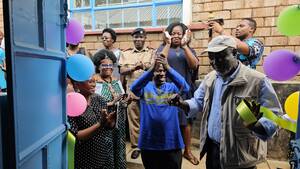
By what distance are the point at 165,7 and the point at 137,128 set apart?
109 inches

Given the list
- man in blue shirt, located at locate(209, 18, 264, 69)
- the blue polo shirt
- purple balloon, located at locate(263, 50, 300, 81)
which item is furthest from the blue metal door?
man in blue shirt, located at locate(209, 18, 264, 69)

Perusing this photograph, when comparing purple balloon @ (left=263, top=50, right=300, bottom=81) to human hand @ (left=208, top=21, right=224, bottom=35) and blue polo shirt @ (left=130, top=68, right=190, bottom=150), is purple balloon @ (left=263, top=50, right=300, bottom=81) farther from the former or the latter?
human hand @ (left=208, top=21, right=224, bottom=35)

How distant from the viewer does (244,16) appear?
5098 millimetres

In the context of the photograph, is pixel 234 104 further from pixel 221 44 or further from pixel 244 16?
pixel 244 16

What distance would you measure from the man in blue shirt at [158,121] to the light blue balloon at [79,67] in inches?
37.9

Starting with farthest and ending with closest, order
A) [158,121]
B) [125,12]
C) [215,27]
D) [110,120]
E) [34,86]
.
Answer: [125,12] → [215,27] → [158,121] → [110,120] → [34,86]

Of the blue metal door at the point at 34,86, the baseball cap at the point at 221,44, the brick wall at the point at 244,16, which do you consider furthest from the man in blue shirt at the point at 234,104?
the brick wall at the point at 244,16

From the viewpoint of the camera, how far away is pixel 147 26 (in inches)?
239

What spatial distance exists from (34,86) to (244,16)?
453cm

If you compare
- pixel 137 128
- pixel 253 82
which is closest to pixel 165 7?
pixel 137 128

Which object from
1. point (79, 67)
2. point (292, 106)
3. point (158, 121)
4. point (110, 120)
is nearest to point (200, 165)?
point (158, 121)

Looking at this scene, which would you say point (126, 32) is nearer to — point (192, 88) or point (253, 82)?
point (192, 88)

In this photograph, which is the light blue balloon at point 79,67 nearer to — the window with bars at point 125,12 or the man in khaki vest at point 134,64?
the man in khaki vest at point 134,64

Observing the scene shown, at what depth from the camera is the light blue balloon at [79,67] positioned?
6.79ft
